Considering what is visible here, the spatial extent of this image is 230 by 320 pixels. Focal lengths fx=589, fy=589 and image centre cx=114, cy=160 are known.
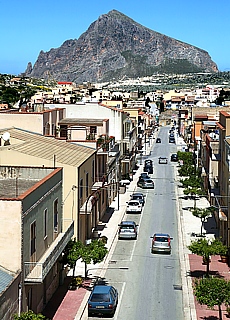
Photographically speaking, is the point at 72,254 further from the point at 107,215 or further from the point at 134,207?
the point at 134,207

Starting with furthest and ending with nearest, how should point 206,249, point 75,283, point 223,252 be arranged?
point 223,252 → point 206,249 → point 75,283

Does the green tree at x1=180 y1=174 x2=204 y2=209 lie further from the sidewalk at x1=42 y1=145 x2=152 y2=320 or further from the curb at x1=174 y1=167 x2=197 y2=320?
the sidewalk at x1=42 y1=145 x2=152 y2=320

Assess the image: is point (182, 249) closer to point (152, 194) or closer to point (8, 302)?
point (8, 302)

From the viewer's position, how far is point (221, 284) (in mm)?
20781

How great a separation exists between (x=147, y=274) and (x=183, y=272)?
1907 mm

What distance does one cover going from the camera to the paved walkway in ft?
75.8

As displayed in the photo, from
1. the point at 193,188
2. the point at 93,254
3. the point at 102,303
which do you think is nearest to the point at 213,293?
the point at 102,303

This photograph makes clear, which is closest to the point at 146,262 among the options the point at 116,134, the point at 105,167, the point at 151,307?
the point at 151,307

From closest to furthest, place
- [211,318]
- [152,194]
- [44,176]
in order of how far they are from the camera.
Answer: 1. [211,318]
2. [44,176]
3. [152,194]

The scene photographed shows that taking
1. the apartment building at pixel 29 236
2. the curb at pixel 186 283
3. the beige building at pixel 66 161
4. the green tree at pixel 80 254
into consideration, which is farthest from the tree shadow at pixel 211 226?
the apartment building at pixel 29 236

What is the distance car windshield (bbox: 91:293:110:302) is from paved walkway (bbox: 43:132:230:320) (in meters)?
0.81

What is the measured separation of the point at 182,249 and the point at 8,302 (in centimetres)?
1789

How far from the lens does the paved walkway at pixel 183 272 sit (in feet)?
75.8

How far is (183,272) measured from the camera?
96.5ft
